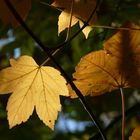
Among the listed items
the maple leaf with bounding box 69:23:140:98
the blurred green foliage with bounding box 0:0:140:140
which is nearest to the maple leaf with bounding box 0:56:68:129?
the maple leaf with bounding box 69:23:140:98

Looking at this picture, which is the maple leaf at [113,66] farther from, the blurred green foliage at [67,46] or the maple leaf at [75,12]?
the blurred green foliage at [67,46]

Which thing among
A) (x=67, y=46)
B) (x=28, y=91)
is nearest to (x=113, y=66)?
(x=28, y=91)

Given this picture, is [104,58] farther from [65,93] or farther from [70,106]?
[70,106]

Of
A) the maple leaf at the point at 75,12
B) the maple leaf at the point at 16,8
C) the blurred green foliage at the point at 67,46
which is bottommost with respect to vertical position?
A: the blurred green foliage at the point at 67,46

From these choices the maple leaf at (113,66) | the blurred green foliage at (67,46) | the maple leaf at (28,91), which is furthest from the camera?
the blurred green foliage at (67,46)

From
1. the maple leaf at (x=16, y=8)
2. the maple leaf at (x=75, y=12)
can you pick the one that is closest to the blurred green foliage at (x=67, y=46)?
the maple leaf at (x=75, y=12)

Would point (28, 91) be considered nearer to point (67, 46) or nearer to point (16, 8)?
point (16, 8)

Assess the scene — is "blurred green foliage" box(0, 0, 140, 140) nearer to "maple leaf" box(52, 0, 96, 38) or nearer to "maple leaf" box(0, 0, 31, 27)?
"maple leaf" box(52, 0, 96, 38)
